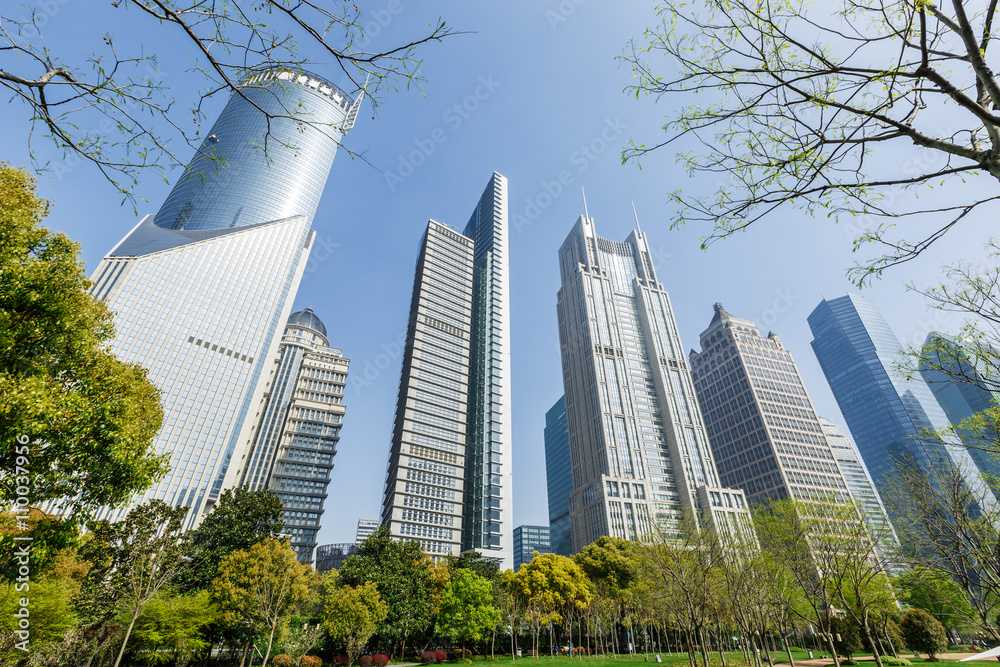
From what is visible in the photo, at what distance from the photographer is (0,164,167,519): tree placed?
7.60 m

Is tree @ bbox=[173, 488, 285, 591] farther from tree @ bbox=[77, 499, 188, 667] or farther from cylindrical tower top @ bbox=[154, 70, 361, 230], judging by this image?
cylindrical tower top @ bbox=[154, 70, 361, 230]

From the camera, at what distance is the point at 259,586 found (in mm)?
23109

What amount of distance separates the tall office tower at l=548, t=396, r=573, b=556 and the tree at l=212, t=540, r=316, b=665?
332 ft

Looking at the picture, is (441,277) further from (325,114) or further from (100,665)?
(100,665)

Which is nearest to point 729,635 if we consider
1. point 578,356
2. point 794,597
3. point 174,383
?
point 794,597

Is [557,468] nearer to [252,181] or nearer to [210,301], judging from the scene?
[210,301]

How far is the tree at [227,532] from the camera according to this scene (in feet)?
83.6

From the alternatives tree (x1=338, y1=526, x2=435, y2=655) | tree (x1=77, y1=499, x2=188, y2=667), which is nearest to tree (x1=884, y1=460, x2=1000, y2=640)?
tree (x1=77, y1=499, x2=188, y2=667)

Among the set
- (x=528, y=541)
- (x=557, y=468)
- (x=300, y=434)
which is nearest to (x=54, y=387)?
(x=300, y=434)

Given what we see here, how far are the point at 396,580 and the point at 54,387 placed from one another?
3048cm

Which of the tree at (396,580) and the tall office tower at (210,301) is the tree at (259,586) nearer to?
the tree at (396,580)

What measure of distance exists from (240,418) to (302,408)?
2450cm

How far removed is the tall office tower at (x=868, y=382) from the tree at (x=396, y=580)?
12636cm

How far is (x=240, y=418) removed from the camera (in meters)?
70.1
